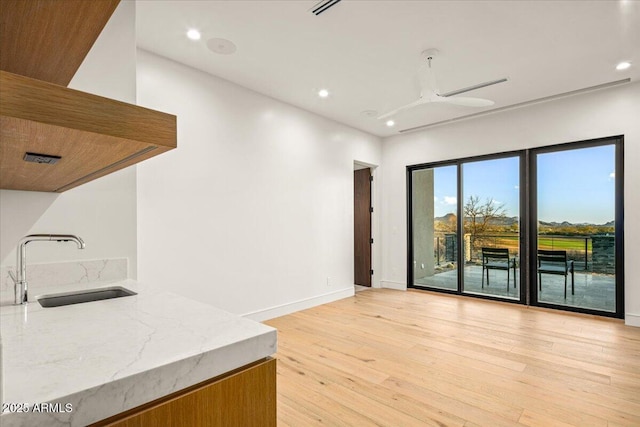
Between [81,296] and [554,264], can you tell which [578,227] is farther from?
[81,296]

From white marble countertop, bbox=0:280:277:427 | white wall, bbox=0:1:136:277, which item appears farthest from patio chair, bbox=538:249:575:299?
white wall, bbox=0:1:136:277

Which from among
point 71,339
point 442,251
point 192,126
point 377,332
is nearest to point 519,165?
point 442,251

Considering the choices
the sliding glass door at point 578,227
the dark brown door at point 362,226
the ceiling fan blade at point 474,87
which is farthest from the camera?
the dark brown door at point 362,226

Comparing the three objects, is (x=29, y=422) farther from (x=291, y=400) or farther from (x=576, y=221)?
(x=576, y=221)

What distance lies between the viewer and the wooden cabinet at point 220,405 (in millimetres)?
716

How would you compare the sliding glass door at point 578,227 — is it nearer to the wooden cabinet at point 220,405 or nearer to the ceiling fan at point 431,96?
the ceiling fan at point 431,96

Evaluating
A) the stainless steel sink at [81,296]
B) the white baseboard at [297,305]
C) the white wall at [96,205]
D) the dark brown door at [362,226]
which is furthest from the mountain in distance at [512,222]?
the stainless steel sink at [81,296]

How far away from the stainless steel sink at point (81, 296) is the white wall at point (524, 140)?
5.02 m

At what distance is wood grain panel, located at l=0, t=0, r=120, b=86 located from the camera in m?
0.74

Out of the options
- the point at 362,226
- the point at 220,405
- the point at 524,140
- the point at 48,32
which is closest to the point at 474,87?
the point at 524,140

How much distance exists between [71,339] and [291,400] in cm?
171

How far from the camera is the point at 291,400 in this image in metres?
2.25

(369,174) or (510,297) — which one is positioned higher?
(369,174)

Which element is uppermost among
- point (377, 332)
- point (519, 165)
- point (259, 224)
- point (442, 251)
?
point (519, 165)
